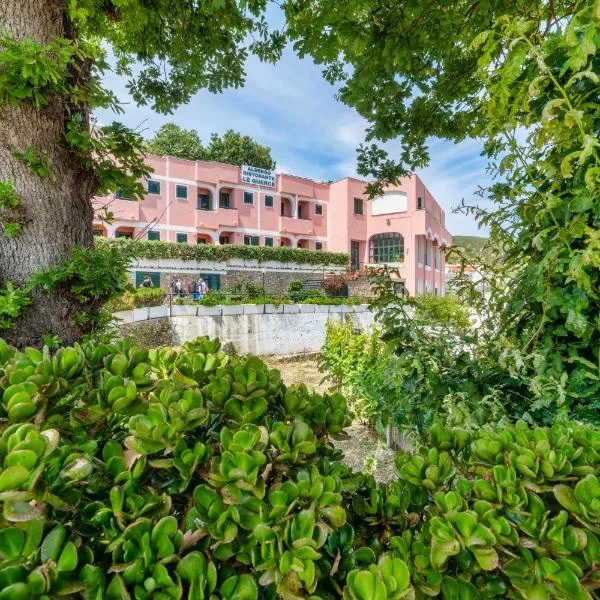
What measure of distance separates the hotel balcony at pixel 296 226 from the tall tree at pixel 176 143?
11.0 m

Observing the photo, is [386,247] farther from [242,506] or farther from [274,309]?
[242,506]

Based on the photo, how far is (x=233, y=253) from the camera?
1773 centimetres

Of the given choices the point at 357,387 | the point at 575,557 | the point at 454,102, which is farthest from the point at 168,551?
the point at 357,387

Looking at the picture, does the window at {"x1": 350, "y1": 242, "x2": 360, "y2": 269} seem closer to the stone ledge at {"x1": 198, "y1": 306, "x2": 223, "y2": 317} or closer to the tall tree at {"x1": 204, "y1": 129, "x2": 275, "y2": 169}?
the tall tree at {"x1": 204, "y1": 129, "x2": 275, "y2": 169}

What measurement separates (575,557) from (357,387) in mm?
4832

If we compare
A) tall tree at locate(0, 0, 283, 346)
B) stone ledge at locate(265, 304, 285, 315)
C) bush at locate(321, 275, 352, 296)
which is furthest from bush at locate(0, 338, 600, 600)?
bush at locate(321, 275, 352, 296)

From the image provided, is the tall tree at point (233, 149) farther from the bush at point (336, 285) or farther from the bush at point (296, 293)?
the bush at point (296, 293)

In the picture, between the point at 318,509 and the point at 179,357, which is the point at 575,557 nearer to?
the point at 318,509

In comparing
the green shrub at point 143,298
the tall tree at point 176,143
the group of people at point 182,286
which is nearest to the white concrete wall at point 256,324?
the green shrub at point 143,298

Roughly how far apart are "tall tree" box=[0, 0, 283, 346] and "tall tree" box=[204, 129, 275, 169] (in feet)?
93.2

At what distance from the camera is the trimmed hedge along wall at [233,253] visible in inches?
621

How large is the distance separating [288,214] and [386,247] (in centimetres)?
734

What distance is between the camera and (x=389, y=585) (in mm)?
608

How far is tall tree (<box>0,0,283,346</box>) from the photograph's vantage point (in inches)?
73.8
